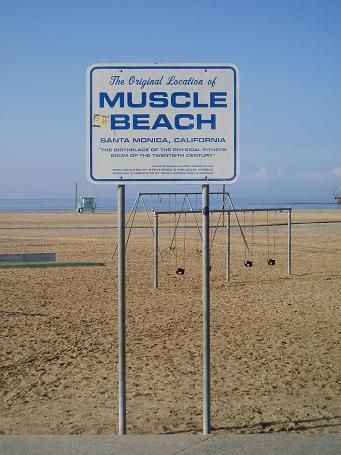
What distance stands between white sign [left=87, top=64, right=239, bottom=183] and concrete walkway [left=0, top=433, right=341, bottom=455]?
68.9 inches

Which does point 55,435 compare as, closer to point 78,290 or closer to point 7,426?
point 7,426

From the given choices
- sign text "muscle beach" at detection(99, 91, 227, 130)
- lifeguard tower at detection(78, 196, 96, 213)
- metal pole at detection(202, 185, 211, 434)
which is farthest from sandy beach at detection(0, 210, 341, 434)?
lifeguard tower at detection(78, 196, 96, 213)

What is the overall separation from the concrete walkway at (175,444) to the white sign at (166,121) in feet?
5.74

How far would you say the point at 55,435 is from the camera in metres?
4.51

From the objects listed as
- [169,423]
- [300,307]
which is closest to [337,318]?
[300,307]

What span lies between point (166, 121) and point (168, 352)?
3.76 metres

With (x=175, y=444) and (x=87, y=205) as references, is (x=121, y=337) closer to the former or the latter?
(x=175, y=444)

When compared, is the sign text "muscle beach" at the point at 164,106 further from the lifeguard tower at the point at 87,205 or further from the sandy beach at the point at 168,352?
the lifeguard tower at the point at 87,205

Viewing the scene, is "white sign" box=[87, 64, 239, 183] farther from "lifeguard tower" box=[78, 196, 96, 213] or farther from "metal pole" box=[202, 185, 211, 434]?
Result: "lifeguard tower" box=[78, 196, 96, 213]

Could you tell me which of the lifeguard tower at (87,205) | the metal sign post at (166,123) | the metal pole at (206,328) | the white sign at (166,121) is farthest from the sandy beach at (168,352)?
the lifeguard tower at (87,205)

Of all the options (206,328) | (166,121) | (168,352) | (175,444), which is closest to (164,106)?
(166,121)

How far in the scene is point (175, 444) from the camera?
4273 mm

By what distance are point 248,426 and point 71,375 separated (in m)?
2.31

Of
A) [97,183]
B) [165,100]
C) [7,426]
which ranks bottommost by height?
[7,426]
